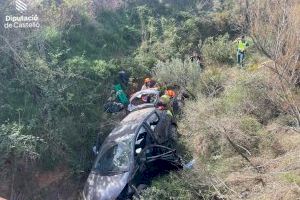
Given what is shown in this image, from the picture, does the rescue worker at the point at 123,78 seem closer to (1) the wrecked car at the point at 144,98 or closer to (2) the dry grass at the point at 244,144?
(1) the wrecked car at the point at 144,98

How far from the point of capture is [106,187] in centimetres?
800

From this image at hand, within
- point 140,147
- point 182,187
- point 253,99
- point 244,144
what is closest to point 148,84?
point 253,99

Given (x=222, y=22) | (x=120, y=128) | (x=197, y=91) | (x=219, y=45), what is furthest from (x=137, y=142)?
(x=222, y=22)

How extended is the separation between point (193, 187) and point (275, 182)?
5.51ft

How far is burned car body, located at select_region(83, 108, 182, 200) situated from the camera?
7949mm

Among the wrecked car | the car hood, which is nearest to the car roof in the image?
the car hood

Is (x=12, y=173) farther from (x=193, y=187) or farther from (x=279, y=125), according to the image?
(x=279, y=125)

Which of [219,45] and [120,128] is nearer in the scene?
[120,128]

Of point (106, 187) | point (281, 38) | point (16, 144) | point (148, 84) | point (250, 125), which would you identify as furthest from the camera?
point (148, 84)

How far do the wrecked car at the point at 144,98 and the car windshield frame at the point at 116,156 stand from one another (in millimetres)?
2638

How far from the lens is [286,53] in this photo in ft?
28.8

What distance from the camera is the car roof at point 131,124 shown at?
900cm

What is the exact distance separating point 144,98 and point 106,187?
13.8 ft

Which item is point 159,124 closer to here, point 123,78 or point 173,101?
point 173,101
